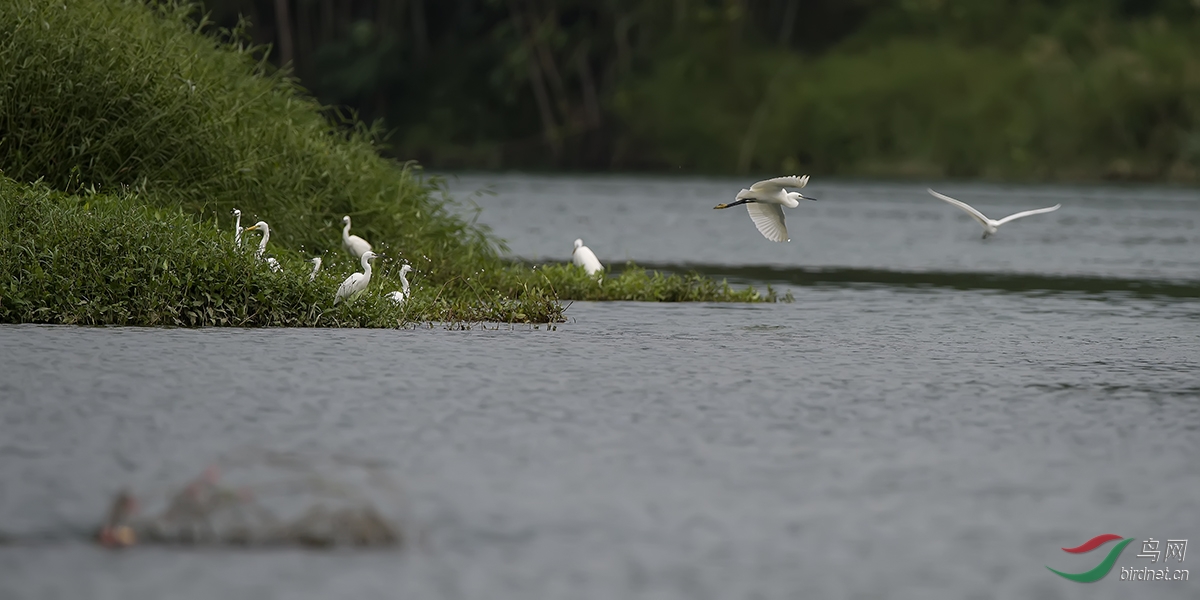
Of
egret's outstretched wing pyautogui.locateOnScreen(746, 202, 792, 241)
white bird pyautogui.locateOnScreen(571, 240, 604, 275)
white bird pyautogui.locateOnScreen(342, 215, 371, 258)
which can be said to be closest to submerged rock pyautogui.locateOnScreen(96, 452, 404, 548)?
white bird pyautogui.locateOnScreen(342, 215, 371, 258)

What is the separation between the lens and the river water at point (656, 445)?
26.9 feet

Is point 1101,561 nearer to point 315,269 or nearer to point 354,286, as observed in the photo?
point 354,286

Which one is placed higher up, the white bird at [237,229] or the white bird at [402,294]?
the white bird at [237,229]

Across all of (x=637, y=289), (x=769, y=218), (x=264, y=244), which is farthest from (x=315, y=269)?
(x=637, y=289)

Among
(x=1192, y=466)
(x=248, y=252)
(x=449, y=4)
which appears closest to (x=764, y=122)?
(x=449, y=4)

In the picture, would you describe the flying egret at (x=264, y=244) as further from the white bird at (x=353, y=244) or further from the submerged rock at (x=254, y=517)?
the submerged rock at (x=254, y=517)

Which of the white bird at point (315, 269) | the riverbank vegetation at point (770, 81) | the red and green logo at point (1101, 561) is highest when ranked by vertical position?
Answer: the riverbank vegetation at point (770, 81)

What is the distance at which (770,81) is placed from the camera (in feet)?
235

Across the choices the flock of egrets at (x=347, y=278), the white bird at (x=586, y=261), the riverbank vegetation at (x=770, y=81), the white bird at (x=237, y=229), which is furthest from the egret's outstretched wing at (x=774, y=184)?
the riverbank vegetation at (x=770, y=81)

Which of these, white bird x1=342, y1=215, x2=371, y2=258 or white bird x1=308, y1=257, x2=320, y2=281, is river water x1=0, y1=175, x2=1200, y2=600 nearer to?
white bird x1=308, y1=257, x2=320, y2=281

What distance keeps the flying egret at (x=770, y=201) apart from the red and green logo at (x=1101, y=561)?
890 centimetres

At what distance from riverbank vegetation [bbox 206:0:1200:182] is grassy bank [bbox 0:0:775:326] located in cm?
4489

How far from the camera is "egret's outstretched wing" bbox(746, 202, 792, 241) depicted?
1983cm

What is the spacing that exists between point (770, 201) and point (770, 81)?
52902 millimetres
